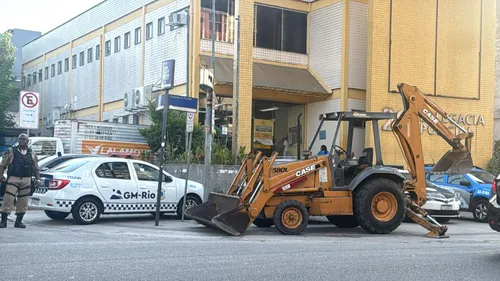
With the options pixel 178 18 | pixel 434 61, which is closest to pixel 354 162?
pixel 178 18

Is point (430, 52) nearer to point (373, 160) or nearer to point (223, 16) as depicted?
point (223, 16)

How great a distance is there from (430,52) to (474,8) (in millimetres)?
3380

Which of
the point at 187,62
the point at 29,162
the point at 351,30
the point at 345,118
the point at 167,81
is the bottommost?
the point at 29,162

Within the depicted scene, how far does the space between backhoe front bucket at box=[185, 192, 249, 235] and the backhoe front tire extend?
69cm

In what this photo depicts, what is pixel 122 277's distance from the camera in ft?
22.7

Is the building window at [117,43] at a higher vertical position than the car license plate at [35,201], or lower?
higher

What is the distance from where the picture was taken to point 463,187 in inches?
679

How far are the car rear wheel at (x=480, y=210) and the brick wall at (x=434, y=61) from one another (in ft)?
27.3

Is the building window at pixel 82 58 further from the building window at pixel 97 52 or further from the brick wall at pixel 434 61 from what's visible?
the brick wall at pixel 434 61

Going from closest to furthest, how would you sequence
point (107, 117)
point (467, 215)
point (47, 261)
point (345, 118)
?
point (47, 261) < point (345, 118) < point (467, 215) < point (107, 117)

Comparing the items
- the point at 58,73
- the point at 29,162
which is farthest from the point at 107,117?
the point at 29,162

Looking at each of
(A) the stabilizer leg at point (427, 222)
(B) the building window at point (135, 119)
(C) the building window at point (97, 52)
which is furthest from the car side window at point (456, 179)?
(C) the building window at point (97, 52)

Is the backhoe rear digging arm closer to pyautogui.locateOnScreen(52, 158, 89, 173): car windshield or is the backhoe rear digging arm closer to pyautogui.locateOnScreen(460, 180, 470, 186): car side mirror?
pyautogui.locateOnScreen(460, 180, 470, 186): car side mirror

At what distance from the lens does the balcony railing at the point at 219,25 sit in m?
25.0
